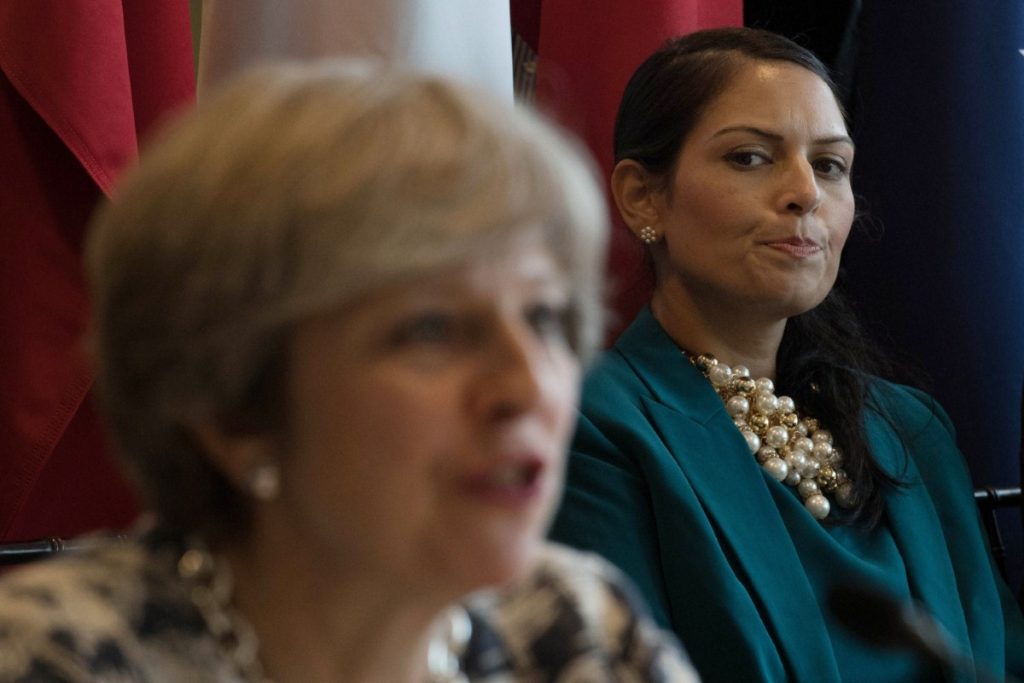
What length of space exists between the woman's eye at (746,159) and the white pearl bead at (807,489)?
1.35 ft

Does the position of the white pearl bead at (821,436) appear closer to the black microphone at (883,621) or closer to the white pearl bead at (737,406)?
the white pearl bead at (737,406)

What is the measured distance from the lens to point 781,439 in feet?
6.80

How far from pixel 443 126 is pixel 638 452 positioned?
108 cm

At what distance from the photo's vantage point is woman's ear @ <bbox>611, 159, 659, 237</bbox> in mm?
2152

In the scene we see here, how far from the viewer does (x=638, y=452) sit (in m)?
1.91

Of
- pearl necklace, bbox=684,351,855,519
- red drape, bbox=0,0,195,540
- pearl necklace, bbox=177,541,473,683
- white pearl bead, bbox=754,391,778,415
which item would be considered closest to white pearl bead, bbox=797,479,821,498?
pearl necklace, bbox=684,351,855,519

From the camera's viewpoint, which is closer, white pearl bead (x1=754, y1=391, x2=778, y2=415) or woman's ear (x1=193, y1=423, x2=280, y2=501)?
woman's ear (x1=193, y1=423, x2=280, y2=501)

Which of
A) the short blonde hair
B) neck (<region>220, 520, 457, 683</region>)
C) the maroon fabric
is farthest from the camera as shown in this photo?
the maroon fabric

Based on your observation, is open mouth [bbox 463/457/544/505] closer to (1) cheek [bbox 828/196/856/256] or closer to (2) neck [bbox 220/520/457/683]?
(2) neck [bbox 220/520/457/683]

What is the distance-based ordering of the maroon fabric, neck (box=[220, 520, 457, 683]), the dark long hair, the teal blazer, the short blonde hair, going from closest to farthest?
the short blonde hair
neck (box=[220, 520, 457, 683])
the teal blazer
the dark long hair
the maroon fabric

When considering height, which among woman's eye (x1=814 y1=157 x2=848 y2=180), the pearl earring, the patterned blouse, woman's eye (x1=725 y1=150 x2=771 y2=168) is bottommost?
woman's eye (x1=814 y1=157 x2=848 y2=180)

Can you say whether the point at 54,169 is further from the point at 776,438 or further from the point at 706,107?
the point at 776,438

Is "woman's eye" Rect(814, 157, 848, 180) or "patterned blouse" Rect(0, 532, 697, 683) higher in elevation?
"patterned blouse" Rect(0, 532, 697, 683)

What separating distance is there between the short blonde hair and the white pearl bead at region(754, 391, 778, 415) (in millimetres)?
1189
